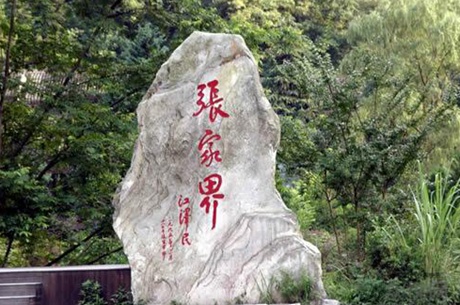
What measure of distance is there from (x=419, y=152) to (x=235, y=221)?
2.34 m

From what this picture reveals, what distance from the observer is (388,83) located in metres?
6.57

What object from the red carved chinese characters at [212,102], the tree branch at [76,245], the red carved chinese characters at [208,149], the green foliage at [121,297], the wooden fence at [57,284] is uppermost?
the red carved chinese characters at [212,102]

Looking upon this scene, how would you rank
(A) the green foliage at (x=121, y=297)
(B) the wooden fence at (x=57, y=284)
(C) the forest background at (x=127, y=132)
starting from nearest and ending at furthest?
(A) the green foliage at (x=121, y=297) → (B) the wooden fence at (x=57, y=284) → (C) the forest background at (x=127, y=132)

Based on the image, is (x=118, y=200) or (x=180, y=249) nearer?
(x=180, y=249)

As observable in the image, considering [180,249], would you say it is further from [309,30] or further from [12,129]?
[309,30]

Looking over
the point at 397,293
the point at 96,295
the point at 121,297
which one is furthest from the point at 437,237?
the point at 96,295

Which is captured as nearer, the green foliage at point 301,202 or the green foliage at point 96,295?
the green foliage at point 96,295

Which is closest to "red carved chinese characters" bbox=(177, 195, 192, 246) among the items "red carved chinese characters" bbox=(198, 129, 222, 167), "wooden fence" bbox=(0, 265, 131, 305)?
"red carved chinese characters" bbox=(198, 129, 222, 167)

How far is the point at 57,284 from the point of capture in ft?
16.9

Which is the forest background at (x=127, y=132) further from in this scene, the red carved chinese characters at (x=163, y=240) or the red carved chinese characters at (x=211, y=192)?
the red carved chinese characters at (x=163, y=240)

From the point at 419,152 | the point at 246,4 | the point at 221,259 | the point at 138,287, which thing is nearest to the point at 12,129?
the point at 138,287

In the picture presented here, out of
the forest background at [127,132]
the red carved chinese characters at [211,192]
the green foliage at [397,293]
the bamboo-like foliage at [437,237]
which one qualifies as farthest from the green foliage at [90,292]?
the bamboo-like foliage at [437,237]

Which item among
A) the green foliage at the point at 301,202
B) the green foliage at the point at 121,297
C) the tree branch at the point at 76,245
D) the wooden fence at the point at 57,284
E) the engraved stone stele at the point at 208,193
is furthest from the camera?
the green foliage at the point at 301,202

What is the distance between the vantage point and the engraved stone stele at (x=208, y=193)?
440cm
